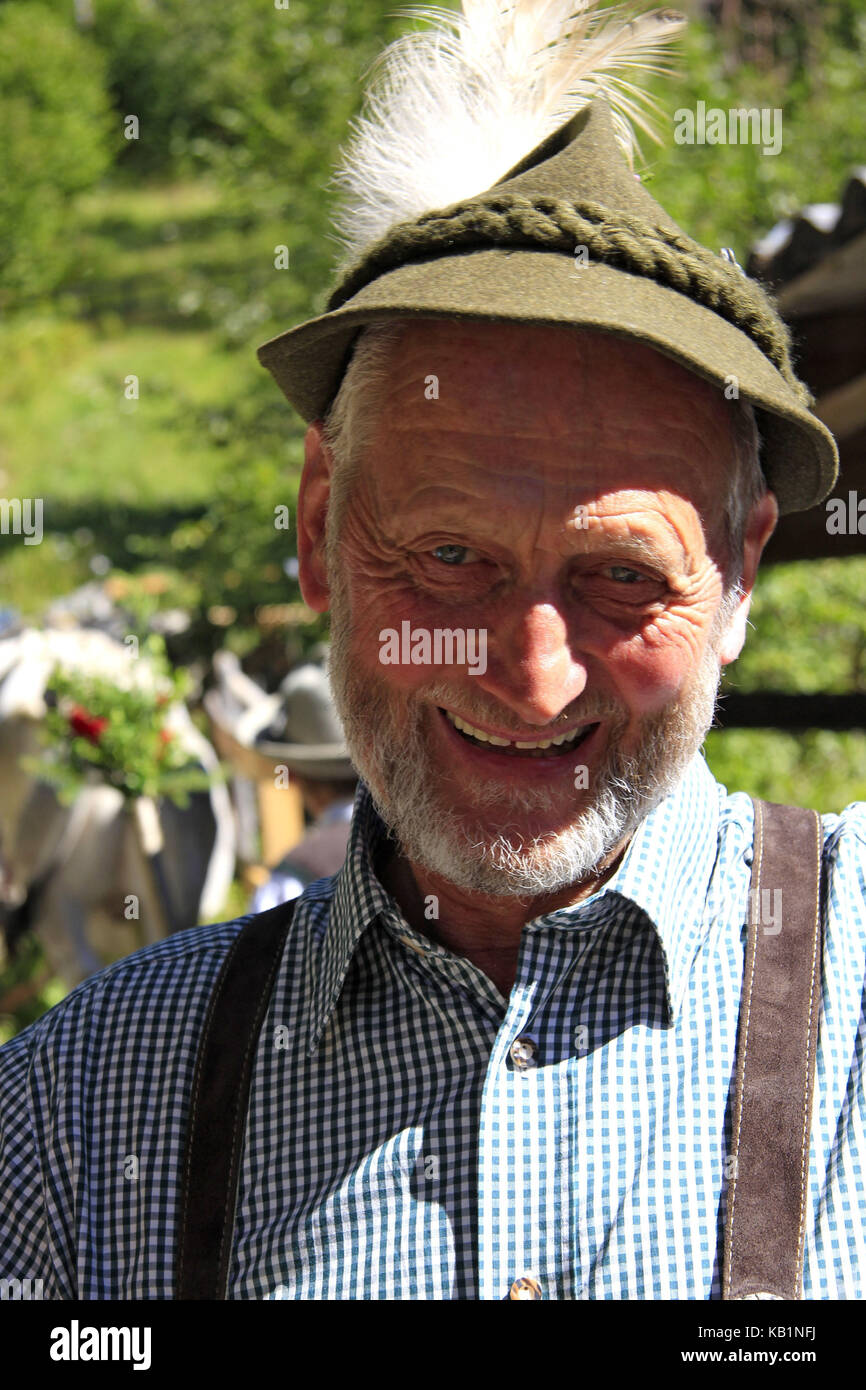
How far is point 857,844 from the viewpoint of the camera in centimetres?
161

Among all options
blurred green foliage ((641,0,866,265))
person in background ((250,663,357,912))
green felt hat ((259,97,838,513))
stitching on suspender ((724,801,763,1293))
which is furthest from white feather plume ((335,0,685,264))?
blurred green foliage ((641,0,866,265))

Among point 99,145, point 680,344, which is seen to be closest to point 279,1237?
point 680,344

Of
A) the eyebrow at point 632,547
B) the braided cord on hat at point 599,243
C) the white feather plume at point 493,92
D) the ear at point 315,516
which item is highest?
the white feather plume at point 493,92

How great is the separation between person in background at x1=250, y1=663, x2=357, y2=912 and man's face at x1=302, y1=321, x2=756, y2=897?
68.1 inches

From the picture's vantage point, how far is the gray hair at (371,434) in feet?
5.12

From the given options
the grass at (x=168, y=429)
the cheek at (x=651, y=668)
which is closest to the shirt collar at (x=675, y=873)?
the cheek at (x=651, y=668)

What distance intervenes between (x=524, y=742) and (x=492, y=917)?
0.81 feet

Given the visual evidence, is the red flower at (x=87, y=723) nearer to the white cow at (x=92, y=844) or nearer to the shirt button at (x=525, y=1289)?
the white cow at (x=92, y=844)

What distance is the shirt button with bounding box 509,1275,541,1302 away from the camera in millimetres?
1396

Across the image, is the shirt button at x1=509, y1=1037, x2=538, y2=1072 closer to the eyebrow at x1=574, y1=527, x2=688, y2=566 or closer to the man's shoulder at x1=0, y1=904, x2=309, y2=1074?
the man's shoulder at x1=0, y1=904, x2=309, y2=1074

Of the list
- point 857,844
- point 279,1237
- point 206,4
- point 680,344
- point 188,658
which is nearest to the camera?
point 680,344
